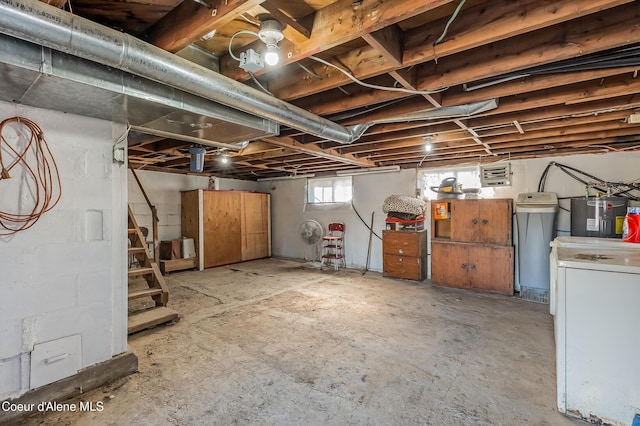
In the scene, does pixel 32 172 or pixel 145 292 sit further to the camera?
pixel 145 292

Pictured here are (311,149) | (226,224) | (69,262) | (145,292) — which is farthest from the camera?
(226,224)

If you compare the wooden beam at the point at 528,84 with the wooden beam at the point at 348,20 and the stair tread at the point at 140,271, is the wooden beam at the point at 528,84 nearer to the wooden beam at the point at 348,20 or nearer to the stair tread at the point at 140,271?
the wooden beam at the point at 348,20

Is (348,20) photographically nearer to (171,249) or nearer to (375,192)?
(375,192)

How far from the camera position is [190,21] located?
140 cm

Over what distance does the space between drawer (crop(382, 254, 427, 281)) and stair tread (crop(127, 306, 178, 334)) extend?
3497 millimetres

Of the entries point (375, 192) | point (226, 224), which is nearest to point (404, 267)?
point (375, 192)

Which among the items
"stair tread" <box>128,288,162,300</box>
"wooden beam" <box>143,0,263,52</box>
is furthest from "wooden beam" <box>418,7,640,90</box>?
"stair tread" <box>128,288,162,300</box>

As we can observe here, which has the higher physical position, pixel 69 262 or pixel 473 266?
pixel 69 262

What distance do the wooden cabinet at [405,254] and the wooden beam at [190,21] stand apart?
4.45m

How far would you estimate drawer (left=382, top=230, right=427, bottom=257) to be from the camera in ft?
16.7

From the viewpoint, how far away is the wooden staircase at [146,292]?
3.07 meters

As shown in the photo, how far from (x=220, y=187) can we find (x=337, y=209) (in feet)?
9.52

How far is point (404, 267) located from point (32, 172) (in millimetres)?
4818

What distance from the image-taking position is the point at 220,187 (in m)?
7.21
